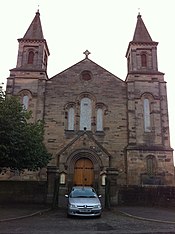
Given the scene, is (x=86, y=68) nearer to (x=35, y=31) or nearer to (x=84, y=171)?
(x=35, y=31)

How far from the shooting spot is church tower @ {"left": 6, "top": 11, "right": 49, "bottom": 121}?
27172mm

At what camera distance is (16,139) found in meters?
15.7

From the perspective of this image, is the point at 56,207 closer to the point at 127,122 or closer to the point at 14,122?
the point at 14,122

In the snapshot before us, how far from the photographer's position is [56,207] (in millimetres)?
16906

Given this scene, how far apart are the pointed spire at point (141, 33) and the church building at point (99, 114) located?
0.23m

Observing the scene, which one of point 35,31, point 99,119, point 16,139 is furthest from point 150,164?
point 35,31

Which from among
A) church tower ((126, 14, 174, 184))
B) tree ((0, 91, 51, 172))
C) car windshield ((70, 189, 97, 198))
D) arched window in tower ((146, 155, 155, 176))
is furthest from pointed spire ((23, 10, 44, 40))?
car windshield ((70, 189, 97, 198))

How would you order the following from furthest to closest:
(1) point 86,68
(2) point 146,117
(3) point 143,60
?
(3) point 143,60
(1) point 86,68
(2) point 146,117

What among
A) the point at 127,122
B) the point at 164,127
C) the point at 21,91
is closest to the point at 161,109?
the point at 164,127

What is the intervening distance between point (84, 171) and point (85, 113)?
19.1ft

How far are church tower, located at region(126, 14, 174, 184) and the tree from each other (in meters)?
10.5

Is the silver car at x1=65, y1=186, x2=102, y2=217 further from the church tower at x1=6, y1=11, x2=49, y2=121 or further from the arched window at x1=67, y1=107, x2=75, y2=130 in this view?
the church tower at x1=6, y1=11, x2=49, y2=121

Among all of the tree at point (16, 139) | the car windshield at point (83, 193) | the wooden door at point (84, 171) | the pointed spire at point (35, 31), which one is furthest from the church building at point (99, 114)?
the car windshield at point (83, 193)

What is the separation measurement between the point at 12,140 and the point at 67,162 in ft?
31.9
